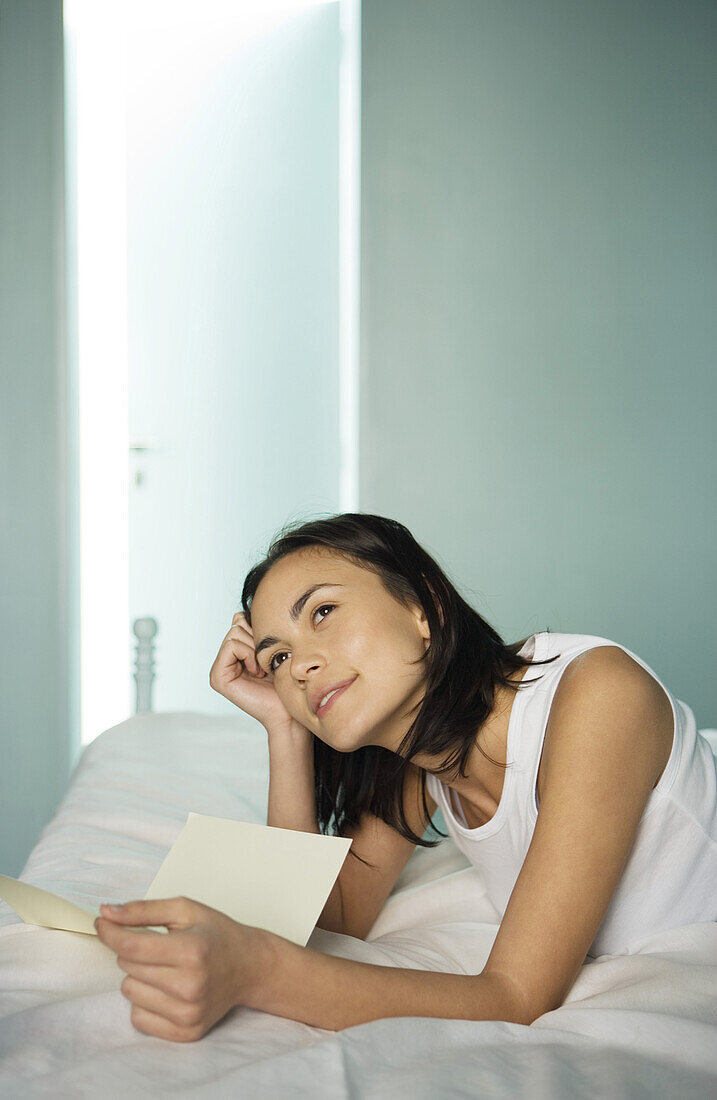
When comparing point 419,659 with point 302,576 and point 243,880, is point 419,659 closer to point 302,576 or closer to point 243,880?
point 302,576

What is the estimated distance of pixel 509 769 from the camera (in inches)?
37.0

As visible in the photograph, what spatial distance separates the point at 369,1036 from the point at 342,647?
39cm

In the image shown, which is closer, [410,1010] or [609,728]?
[410,1010]

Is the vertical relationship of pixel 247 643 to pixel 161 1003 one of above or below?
above

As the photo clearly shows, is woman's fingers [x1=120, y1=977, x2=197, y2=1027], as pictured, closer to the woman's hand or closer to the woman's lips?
the woman's hand

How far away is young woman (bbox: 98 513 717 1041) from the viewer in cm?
68

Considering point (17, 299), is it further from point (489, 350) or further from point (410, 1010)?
point (410, 1010)

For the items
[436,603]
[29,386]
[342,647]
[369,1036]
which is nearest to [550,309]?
[29,386]

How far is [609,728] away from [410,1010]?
0.29 metres

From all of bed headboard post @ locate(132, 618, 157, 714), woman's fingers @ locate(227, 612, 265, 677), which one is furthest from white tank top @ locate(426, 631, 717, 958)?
bed headboard post @ locate(132, 618, 157, 714)

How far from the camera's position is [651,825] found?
2.99 feet

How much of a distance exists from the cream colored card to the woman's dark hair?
0.73 feet

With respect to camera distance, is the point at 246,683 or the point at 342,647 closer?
the point at 342,647

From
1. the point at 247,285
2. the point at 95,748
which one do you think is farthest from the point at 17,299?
the point at 95,748
